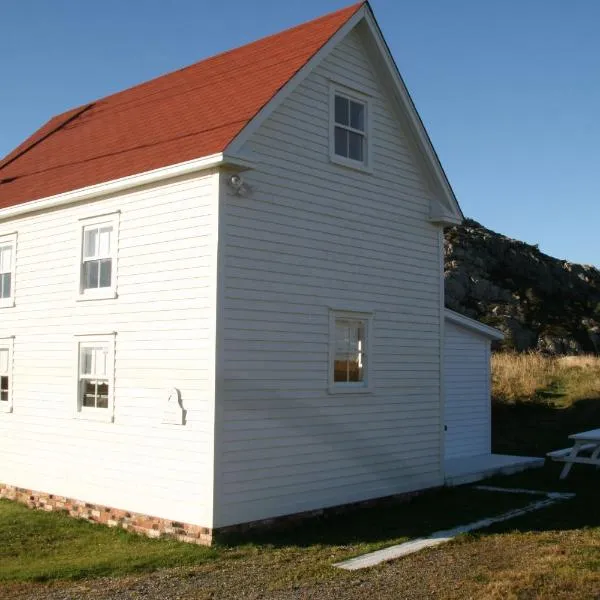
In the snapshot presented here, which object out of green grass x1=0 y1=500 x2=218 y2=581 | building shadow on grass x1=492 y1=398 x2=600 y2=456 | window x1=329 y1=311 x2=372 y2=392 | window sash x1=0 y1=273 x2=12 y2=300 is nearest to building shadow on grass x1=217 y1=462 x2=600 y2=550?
green grass x1=0 y1=500 x2=218 y2=581

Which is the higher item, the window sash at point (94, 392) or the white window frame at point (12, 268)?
the white window frame at point (12, 268)

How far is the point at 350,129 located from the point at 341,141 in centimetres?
30

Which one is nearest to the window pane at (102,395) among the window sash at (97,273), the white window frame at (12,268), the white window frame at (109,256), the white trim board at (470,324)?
the white window frame at (109,256)

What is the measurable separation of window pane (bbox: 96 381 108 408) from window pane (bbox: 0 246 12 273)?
12.3 ft

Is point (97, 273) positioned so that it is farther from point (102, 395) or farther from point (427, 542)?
point (427, 542)

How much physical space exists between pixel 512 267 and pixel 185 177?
166ft

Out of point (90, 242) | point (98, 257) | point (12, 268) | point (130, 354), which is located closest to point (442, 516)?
point (130, 354)

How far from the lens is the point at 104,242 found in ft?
45.0

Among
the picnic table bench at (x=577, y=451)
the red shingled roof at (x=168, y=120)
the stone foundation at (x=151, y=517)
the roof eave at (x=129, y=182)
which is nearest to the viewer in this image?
the stone foundation at (x=151, y=517)

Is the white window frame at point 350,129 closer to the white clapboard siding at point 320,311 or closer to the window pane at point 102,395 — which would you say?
the white clapboard siding at point 320,311

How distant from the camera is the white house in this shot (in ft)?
39.1

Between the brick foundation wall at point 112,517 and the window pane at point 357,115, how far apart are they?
284 inches

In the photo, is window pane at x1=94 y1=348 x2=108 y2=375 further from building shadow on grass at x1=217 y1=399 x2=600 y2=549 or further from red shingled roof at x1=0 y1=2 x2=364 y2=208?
building shadow on grass at x1=217 y1=399 x2=600 y2=549

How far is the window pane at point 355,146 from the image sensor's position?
14273 millimetres
